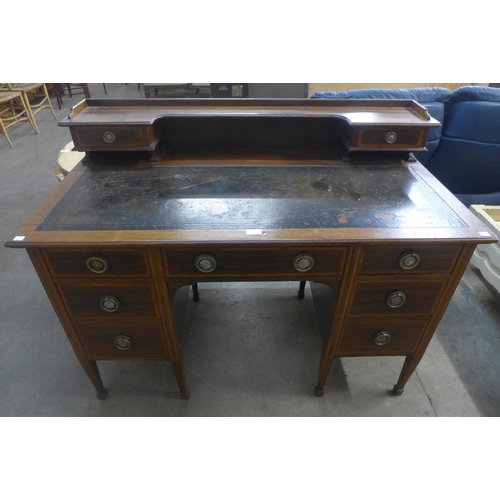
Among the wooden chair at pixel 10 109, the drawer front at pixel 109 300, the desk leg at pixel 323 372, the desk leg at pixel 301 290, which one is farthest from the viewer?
the wooden chair at pixel 10 109

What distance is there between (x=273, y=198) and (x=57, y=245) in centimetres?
62

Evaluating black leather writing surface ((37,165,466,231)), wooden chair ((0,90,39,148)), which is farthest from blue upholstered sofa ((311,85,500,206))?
wooden chair ((0,90,39,148))

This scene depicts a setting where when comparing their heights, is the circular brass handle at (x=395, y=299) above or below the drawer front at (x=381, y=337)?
above

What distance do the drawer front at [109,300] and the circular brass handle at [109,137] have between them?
0.50 meters

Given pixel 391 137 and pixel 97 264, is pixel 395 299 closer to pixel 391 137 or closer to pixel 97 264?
pixel 391 137

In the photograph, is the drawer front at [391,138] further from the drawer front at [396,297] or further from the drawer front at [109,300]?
the drawer front at [109,300]

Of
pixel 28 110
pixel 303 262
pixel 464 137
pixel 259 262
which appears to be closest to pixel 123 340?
pixel 259 262

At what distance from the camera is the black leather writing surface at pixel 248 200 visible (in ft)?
3.14

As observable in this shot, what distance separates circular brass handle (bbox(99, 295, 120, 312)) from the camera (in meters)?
1.06

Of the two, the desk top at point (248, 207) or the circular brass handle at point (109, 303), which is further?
the circular brass handle at point (109, 303)

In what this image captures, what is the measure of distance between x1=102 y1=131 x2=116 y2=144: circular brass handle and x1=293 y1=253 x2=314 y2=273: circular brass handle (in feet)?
2.46

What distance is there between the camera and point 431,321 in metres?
1.15

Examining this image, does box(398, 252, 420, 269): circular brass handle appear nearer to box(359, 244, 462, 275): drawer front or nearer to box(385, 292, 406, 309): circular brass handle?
box(359, 244, 462, 275): drawer front

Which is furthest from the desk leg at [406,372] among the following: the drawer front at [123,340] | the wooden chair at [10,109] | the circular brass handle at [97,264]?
the wooden chair at [10,109]
